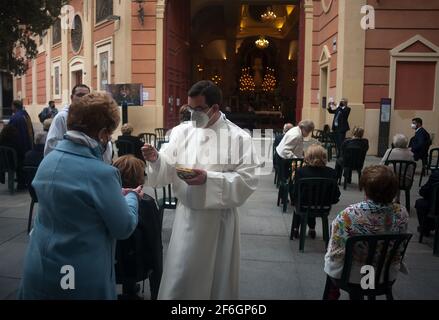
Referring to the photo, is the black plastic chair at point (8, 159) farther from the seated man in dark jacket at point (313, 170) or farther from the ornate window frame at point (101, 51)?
the ornate window frame at point (101, 51)

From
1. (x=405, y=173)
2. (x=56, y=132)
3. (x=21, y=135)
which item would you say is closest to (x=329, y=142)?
(x=405, y=173)

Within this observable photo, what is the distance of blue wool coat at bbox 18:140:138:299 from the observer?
2.21 meters

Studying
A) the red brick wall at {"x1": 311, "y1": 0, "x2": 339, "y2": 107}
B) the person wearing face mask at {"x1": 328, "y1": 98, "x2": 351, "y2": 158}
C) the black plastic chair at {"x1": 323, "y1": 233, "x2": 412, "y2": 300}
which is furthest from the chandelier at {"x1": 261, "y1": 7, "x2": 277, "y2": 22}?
the black plastic chair at {"x1": 323, "y1": 233, "x2": 412, "y2": 300}

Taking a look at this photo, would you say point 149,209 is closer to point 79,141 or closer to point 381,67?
point 79,141

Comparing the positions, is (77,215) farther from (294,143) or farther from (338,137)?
(338,137)

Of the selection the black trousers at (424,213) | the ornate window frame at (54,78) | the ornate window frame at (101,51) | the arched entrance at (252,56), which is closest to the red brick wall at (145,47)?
the ornate window frame at (101,51)

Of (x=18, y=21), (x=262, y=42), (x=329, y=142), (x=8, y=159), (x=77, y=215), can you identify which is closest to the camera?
(x=77, y=215)

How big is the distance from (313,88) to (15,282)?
48.8 feet

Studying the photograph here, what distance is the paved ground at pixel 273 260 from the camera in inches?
165

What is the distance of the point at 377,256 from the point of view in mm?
3127

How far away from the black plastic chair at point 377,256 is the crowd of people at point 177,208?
0.07 metres

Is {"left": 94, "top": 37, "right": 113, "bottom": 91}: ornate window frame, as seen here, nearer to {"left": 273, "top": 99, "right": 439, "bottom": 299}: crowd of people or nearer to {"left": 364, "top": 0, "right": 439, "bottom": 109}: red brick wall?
{"left": 364, "top": 0, "right": 439, "bottom": 109}: red brick wall

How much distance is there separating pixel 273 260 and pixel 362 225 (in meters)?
1.98

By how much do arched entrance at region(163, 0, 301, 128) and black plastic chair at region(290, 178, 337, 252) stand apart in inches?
785
